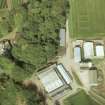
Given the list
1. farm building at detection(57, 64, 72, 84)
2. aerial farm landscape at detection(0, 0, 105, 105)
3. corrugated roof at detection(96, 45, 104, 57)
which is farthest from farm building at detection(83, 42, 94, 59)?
farm building at detection(57, 64, 72, 84)

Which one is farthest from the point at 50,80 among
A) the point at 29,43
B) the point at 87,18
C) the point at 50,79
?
the point at 87,18

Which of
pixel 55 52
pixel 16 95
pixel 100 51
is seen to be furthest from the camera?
pixel 100 51

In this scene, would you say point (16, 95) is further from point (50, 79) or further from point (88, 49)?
point (88, 49)

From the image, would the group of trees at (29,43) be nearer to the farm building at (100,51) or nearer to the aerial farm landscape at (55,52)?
the aerial farm landscape at (55,52)

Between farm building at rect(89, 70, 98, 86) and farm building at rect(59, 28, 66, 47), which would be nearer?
farm building at rect(89, 70, 98, 86)

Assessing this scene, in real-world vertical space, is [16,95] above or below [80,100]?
above

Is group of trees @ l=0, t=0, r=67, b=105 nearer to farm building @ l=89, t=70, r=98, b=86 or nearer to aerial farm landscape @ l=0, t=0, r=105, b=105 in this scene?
aerial farm landscape @ l=0, t=0, r=105, b=105

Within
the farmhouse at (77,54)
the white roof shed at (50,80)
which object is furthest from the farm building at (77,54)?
the white roof shed at (50,80)
